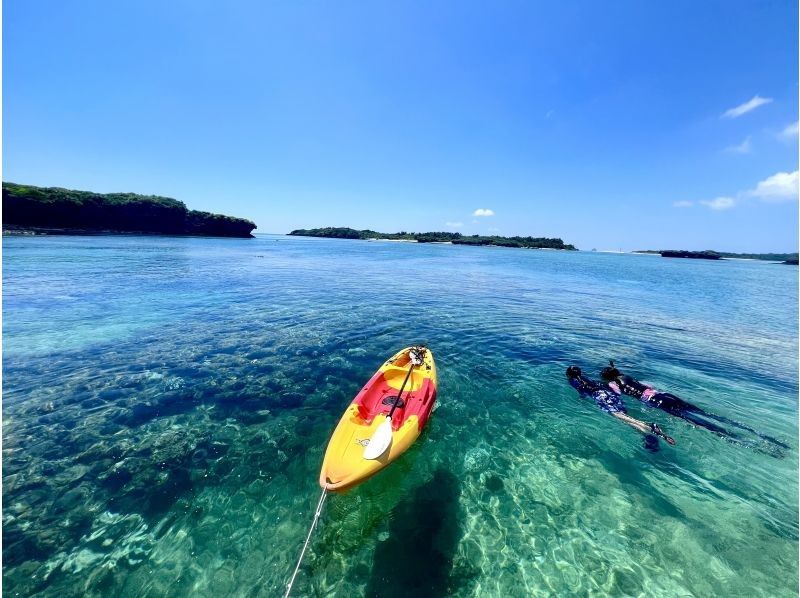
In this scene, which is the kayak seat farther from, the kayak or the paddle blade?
the paddle blade

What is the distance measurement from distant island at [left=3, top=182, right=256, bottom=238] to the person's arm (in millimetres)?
132637

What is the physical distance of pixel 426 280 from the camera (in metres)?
44.2

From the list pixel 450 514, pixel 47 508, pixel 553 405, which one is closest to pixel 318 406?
pixel 450 514

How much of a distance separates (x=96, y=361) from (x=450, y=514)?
16763 millimetres

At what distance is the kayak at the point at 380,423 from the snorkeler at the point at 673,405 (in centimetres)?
829

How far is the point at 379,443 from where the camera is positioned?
25.9ft

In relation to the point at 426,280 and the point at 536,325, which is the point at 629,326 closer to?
the point at 536,325

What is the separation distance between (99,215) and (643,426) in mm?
155472

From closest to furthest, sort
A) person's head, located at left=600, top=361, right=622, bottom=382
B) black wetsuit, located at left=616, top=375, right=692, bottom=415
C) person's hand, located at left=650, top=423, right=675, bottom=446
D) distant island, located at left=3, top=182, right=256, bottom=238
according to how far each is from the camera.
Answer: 1. person's hand, located at left=650, top=423, right=675, bottom=446
2. black wetsuit, located at left=616, top=375, right=692, bottom=415
3. person's head, located at left=600, top=361, right=622, bottom=382
4. distant island, located at left=3, top=182, right=256, bottom=238

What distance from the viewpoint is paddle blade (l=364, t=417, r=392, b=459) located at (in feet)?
25.1

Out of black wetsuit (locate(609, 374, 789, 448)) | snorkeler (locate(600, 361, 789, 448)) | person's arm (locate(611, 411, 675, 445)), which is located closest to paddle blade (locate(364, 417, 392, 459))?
person's arm (locate(611, 411, 675, 445))

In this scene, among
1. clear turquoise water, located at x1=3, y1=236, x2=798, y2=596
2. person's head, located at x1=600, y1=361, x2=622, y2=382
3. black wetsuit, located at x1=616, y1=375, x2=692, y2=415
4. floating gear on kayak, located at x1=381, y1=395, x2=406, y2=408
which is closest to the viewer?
clear turquoise water, located at x1=3, y1=236, x2=798, y2=596

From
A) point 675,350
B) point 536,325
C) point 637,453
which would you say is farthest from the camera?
point 536,325

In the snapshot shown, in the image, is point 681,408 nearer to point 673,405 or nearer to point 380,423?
point 673,405
